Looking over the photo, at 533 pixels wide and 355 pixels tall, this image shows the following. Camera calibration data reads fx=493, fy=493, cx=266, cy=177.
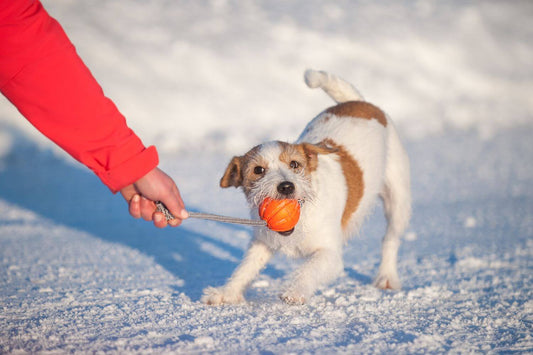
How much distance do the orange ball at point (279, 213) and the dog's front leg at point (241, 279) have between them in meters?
0.46

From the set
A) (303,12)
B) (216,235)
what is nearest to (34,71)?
(216,235)

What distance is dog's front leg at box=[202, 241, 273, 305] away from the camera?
2910 millimetres

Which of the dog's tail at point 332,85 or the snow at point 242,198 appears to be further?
the dog's tail at point 332,85

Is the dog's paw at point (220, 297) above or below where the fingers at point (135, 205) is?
below

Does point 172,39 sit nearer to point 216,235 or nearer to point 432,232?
point 216,235

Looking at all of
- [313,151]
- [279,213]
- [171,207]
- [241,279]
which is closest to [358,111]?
[313,151]

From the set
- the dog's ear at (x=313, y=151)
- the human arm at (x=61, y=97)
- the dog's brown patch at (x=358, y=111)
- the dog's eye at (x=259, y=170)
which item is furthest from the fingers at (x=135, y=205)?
the dog's brown patch at (x=358, y=111)

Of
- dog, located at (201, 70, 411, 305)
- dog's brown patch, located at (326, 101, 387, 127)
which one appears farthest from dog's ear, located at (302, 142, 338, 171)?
dog's brown patch, located at (326, 101, 387, 127)

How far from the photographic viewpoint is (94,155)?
1.62m

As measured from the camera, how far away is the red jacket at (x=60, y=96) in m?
1.48

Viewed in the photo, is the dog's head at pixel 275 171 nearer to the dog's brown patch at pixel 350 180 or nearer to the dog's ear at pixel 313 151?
the dog's ear at pixel 313 151

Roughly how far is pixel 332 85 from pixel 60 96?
3174 mm

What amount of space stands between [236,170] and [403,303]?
1.33 metres

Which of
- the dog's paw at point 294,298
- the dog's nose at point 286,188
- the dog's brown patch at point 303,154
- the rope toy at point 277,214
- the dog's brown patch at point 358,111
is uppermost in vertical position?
the dog's brown patch at point 358,111
